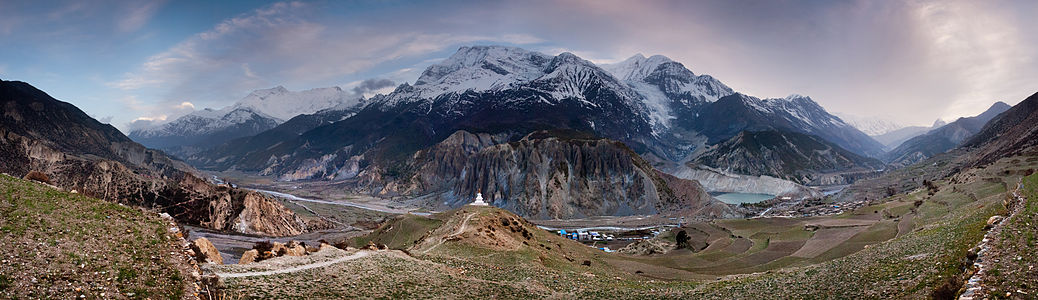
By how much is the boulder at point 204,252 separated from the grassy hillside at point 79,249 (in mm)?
4186

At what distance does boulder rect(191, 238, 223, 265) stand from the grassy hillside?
4.19 metres

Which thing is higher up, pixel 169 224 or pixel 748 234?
pixel 169 224

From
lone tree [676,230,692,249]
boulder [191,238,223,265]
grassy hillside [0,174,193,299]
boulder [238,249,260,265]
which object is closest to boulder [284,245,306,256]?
boulder [238,249,260,265]

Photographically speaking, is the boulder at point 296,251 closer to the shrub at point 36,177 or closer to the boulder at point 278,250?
the boulder at point 278,250

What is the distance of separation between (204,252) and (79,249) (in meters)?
10.3

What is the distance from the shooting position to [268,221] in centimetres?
12550

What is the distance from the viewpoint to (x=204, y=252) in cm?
2834

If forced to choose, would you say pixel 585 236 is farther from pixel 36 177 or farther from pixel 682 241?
pixel 36 177

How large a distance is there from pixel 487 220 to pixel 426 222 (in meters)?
34.3

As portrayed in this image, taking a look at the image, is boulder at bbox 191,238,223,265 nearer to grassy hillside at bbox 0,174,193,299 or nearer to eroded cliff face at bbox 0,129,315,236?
grassy hillside at bbox 0,174,193,299

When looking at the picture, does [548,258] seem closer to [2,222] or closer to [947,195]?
[2,222]

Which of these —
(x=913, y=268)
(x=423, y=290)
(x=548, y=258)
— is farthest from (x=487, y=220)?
(x=913, y=268)

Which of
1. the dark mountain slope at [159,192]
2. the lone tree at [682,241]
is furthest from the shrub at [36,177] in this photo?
the dark mountain slope at [159,192]

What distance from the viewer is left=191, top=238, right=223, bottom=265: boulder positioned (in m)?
27.1
